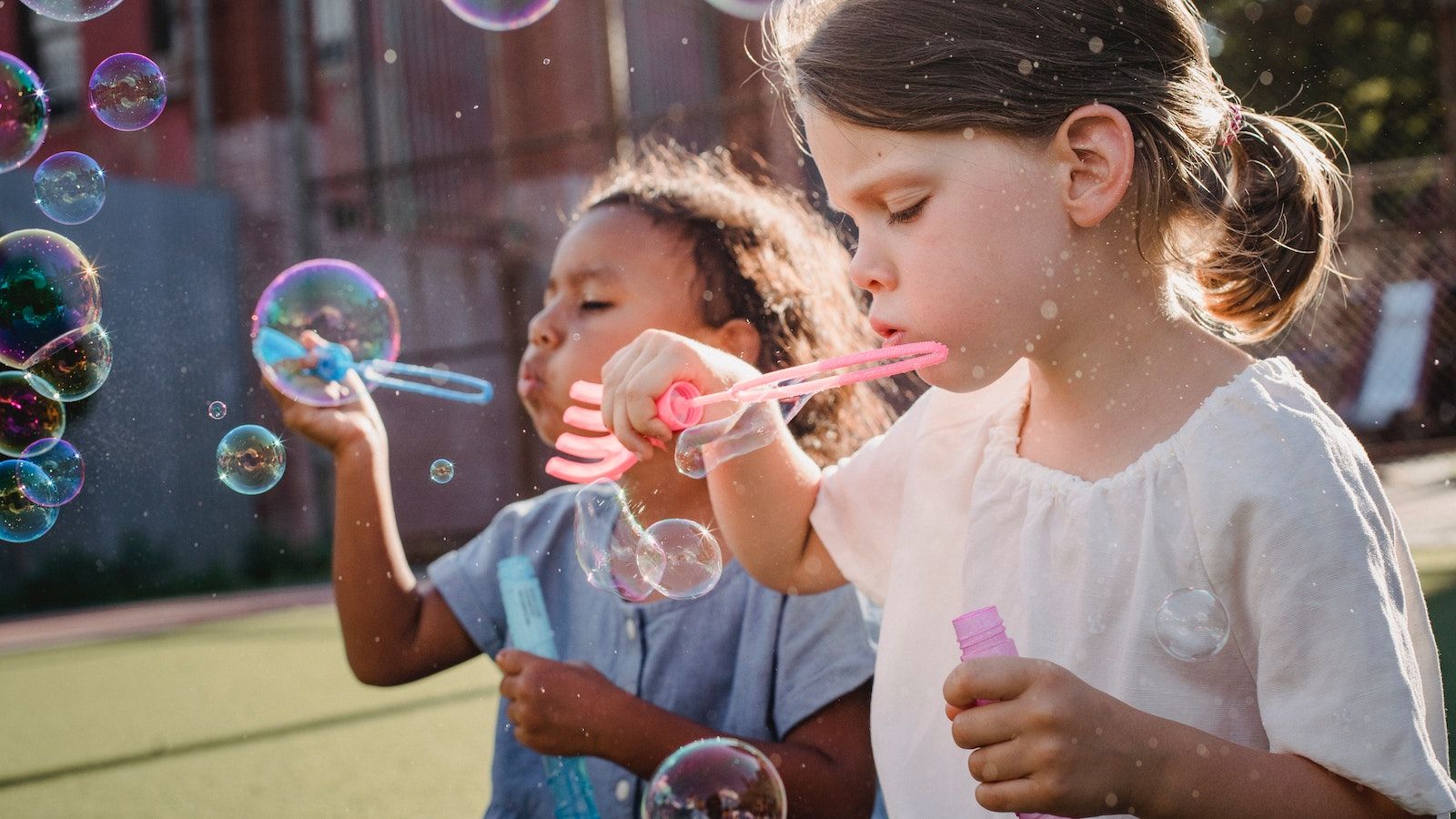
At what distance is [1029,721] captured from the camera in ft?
2.83

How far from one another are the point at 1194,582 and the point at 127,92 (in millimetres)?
1556

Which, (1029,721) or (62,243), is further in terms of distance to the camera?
(62,243)

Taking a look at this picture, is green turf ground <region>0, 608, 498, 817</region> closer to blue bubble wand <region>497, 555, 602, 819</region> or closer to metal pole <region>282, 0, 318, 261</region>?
blue bubble wand <region>497, 555, 602, 819</region>

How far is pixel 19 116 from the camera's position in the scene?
70.6 inches

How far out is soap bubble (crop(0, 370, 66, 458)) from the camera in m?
1.73

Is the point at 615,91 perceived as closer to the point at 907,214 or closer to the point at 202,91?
the point at 202,91

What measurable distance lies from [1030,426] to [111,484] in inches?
257

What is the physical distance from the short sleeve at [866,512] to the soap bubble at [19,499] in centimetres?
107

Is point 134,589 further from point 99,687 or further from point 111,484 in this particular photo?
point 99,687

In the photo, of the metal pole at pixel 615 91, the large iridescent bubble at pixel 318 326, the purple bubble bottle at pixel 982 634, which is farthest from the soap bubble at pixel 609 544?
the metal pole at pixel 615 91

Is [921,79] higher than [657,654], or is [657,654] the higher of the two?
[921,79]

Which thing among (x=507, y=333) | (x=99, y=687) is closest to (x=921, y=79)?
(x=99, y=687)

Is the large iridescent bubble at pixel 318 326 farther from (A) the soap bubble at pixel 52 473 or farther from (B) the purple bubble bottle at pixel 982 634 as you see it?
(B) the purple bubble bottle at pixel 982 634

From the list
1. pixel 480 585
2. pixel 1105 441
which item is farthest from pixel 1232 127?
pixel 480 585
